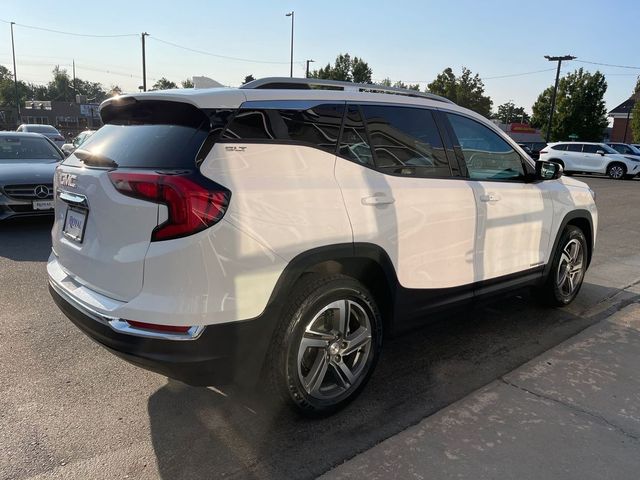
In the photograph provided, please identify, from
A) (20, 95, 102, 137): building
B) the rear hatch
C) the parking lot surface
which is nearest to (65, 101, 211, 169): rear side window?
the rear hatch

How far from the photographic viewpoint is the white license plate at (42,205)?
24.6ft

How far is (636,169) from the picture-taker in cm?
2436

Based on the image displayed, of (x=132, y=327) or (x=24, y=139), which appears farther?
(x=24, y=139)

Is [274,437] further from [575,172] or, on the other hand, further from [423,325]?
[575,172]

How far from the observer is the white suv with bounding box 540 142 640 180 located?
24459 millimetres

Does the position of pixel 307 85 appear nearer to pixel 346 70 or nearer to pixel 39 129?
pixel 39 129

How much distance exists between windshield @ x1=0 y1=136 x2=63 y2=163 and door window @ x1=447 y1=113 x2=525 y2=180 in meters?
7.49

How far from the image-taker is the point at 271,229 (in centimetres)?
249

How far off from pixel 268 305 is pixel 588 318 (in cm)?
359

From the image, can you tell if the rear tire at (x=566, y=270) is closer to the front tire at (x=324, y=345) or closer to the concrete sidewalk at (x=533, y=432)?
the concrete sidewalk at (x=533, y=432)

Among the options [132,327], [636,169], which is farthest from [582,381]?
[636,169]

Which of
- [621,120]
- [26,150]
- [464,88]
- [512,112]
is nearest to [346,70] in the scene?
[464,88]

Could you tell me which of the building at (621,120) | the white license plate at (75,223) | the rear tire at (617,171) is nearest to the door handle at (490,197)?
the white license plate at (75,223)

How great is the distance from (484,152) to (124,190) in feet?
8.86
